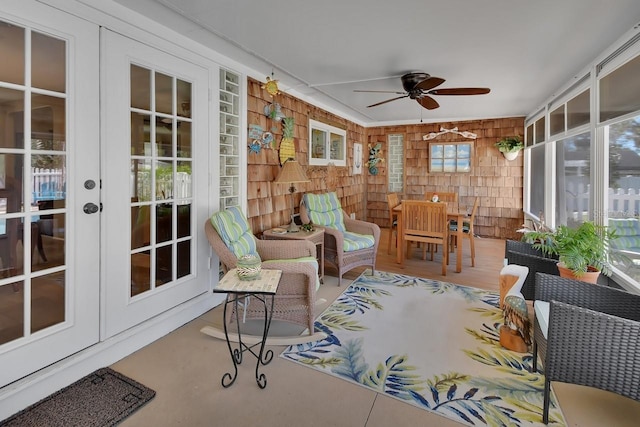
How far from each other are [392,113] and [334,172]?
1618 mm

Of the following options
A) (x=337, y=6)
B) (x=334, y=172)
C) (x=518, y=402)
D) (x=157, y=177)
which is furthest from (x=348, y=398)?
(x=334, y=172)

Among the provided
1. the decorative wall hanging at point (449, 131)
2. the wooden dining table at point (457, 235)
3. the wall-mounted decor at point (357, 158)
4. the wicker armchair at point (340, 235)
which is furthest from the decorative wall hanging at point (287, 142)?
the decorative wall hanging at point (449, 131)

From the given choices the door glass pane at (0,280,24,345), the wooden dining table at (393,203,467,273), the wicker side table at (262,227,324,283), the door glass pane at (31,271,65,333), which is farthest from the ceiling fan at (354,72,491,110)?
the door glass pane at (0,280,24,345)

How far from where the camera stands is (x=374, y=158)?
298 inches

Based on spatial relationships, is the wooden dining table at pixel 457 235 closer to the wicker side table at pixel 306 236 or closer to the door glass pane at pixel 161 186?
the wicker side table at pixel 306 236

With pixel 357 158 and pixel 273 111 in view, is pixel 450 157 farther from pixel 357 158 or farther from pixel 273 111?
pixel 273 111

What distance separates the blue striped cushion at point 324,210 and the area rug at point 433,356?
1.18 meters

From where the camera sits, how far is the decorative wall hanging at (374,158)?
752 centimetres

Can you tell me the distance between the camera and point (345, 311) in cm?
319

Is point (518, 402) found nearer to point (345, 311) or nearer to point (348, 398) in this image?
point (348, 398)

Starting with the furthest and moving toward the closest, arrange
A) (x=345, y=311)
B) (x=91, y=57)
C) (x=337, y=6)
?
(x=345, y=311) → (x=337, y=6) → (x=91, y=57)

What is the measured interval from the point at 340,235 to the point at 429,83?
6.21ft

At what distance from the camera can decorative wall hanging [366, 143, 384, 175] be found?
24.7 feet

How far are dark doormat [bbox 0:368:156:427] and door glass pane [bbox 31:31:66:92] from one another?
182cm
